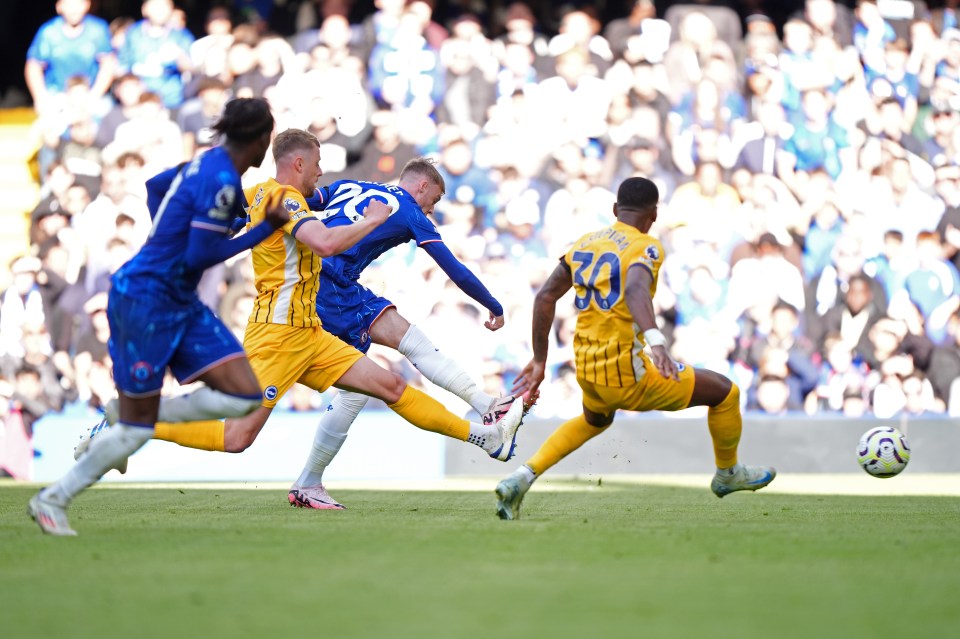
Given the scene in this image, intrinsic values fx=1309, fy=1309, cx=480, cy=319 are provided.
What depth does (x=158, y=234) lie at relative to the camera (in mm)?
6172

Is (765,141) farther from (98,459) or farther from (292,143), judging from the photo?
(98,459)

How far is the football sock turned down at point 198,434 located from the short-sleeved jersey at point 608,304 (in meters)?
2.27

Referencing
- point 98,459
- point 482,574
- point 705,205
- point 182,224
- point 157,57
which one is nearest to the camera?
point 482,574

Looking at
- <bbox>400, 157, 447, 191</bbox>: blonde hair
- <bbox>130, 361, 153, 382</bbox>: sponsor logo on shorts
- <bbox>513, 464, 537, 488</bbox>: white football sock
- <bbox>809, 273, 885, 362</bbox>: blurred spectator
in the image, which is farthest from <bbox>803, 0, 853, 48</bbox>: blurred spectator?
<bbox>130, 361, 153, 382</bbox>: sponsor logo on shorts

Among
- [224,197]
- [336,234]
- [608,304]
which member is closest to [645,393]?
[608,304]

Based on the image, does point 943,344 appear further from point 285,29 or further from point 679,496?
point 285,29

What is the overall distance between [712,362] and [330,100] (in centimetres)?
509

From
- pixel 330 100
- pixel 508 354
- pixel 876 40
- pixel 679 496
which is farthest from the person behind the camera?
pixel 876 40

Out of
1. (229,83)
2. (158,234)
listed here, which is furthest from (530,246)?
(158,234)

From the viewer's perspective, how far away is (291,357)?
771cm

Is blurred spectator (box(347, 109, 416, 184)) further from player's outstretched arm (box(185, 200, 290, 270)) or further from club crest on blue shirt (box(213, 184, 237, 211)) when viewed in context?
club crest on blue shirt (box(213, 184, 237, 211))

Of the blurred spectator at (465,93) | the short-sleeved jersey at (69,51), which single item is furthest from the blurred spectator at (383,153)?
the short-sleeved jersey at (69,51)

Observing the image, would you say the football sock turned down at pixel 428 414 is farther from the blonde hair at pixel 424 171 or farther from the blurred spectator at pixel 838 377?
the blurred spectator at pixel 838 377

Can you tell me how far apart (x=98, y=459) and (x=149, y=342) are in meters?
0.59
